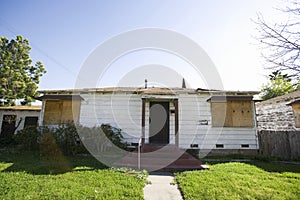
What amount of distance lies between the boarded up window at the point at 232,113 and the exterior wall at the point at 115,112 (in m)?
4.01

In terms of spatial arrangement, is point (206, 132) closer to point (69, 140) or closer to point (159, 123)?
point (159, 123)

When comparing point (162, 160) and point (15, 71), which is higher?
point (15, 71)

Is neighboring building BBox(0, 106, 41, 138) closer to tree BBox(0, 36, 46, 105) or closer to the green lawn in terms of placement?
tree BBox(0, 36, 46, 105)

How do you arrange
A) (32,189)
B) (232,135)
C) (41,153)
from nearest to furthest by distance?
(32,189) → (41,153) → (232,135)

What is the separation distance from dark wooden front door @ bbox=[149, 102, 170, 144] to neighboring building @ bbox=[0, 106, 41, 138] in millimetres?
9588

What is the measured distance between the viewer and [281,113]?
37.8 feet

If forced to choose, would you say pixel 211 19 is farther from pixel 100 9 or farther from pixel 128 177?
pixel 128 177

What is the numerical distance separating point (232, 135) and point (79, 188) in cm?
751

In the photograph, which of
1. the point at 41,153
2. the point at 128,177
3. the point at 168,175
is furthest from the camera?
the point at 41,153

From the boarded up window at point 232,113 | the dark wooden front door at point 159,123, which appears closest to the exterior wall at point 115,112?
the dark wooden front door at point 159,123

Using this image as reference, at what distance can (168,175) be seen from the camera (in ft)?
17.3

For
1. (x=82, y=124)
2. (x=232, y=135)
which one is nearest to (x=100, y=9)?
(x=82, y=124)

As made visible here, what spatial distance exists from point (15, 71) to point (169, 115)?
14383 mm

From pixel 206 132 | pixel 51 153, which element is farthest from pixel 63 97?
pixel 206 132
